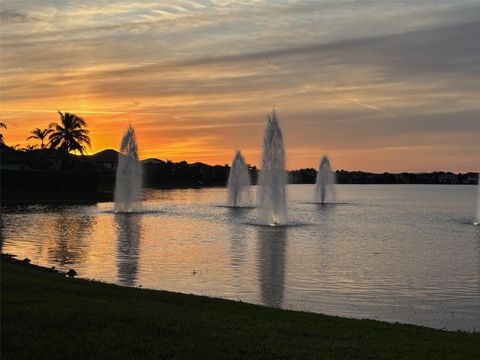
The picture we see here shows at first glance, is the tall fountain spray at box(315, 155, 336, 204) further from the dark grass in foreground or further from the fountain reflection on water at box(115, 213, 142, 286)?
the dark grass in foreground

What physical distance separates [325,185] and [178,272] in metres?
68.3

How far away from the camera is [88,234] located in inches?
1341

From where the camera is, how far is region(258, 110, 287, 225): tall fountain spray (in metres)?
43.1

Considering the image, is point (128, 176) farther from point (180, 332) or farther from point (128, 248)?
point (180, 332)

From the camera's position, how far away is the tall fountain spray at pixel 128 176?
185 ft

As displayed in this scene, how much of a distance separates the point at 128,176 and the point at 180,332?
47.8 meters

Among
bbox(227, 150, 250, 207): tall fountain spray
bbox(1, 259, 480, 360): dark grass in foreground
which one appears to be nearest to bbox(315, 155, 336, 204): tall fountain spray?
bbox(227, 150, 250, 207): tall fountain spray

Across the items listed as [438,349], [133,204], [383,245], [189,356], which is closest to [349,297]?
[438,349]

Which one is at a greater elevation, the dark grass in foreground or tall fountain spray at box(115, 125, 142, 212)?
tall fountain spray at box(115, 125, 142, 212)

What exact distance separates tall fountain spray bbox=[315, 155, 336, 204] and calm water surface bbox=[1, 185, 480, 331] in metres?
40.1

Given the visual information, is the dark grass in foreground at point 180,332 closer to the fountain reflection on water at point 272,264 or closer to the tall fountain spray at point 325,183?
the fountain reflection on water at point 272,264

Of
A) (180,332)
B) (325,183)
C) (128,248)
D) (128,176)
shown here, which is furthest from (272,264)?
(325,183)

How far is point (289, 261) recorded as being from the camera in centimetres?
2473

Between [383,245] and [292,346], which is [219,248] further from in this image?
[292,346]
